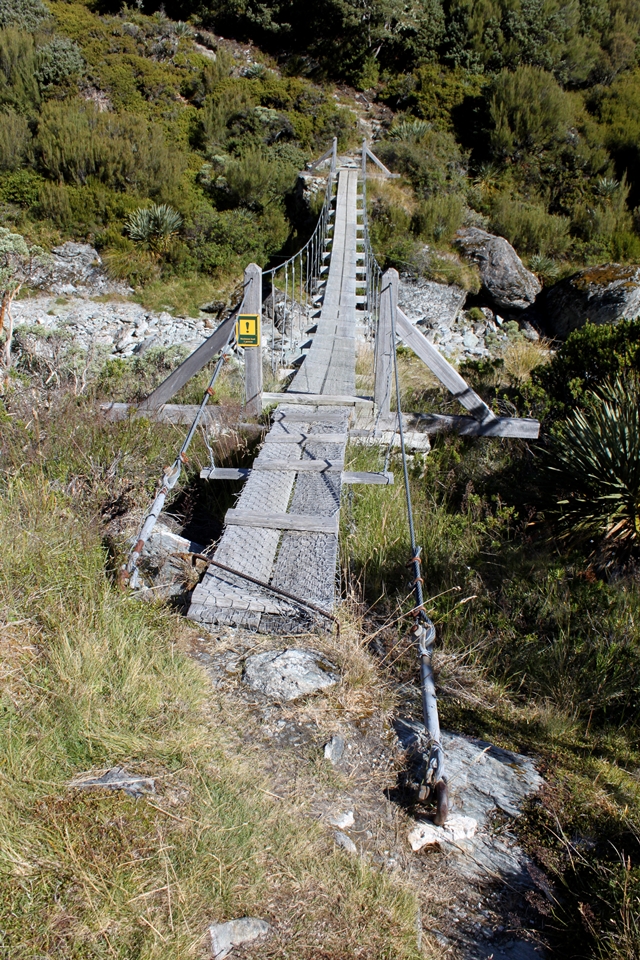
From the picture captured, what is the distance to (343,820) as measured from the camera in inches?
82.7

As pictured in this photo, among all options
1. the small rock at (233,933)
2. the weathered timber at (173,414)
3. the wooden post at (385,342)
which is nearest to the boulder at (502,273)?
the wooden post at (385,342)

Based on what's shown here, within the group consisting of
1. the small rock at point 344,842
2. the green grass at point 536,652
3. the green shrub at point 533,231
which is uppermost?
the green shrub at point 533,231

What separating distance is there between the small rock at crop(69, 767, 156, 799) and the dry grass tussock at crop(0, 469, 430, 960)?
3 centimetres

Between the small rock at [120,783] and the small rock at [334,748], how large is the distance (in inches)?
24.7

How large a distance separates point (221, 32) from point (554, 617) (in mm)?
22086

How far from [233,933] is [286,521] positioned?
82.7 inches

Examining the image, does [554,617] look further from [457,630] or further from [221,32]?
[221,32]

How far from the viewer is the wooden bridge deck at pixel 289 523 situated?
293 centimetres

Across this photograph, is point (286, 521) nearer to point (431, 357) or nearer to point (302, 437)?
point (302, 437)

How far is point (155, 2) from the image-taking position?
20.0 metres

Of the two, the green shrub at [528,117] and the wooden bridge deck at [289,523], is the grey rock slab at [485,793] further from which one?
the green shrub at [528,117]

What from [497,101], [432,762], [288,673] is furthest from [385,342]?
[497,101]

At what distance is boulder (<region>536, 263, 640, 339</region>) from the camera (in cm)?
1077

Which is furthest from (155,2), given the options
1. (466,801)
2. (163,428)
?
(466,801)
